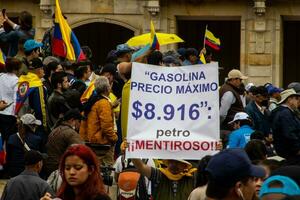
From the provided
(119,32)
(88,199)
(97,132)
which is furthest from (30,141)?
(119,32)

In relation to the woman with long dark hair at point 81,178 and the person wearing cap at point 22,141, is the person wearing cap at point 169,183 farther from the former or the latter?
the person wearing cap at point 22,141

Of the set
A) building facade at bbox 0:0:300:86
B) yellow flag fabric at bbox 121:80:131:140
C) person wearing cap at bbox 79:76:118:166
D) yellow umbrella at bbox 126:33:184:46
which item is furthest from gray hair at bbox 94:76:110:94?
building facade at bbox 0:0:300:86

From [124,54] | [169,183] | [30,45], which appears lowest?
[169,183]

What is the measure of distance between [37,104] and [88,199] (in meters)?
7.94

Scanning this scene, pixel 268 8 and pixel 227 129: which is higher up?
pixel 268 8

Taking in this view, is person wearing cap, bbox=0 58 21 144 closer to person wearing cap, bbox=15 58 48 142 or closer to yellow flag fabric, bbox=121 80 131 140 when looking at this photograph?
person wearing cap, bbox=15 58 48 142

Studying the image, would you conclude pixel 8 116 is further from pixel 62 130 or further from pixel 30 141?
pixel 62 130

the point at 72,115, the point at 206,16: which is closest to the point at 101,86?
the point at 72,115

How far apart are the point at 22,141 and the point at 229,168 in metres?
8.38

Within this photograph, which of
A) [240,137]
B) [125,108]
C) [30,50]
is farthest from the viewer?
[30,50]

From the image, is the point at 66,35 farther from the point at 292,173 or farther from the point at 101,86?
the point at 292,173

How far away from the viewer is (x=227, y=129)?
18719 mm

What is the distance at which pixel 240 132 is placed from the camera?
54.3ft

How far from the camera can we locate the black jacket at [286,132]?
1527cm
